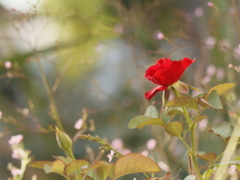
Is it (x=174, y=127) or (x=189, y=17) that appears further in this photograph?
(x=189, y=17)

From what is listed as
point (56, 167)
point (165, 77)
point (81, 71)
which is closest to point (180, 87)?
point (165, 77)

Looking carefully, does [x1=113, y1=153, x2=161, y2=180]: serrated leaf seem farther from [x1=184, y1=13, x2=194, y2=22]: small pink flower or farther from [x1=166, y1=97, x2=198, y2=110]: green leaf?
[x1=184, y1=13, x2=194, y2=22]: small pink flower

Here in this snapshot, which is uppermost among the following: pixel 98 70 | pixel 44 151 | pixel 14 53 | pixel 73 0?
pixel 73 0

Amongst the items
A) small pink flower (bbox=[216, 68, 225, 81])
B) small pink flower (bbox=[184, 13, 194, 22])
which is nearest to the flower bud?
small pink flower (bbox=[216, 68, 225, 81])

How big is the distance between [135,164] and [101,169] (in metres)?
0.03

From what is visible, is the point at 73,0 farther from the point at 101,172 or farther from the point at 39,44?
the point at 101,172

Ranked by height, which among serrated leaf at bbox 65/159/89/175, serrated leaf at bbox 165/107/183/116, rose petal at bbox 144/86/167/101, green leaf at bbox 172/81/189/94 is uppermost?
rose petal at bbox 144/86/167/101

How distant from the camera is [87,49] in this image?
148 cm

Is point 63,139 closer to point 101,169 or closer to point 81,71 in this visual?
point 101,169

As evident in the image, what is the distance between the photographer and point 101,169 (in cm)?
30

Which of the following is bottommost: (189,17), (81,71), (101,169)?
(81,71)

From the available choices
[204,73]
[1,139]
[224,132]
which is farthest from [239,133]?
[204,73]

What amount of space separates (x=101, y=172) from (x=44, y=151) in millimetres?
1091

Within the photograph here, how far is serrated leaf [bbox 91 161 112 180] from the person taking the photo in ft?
0.98
